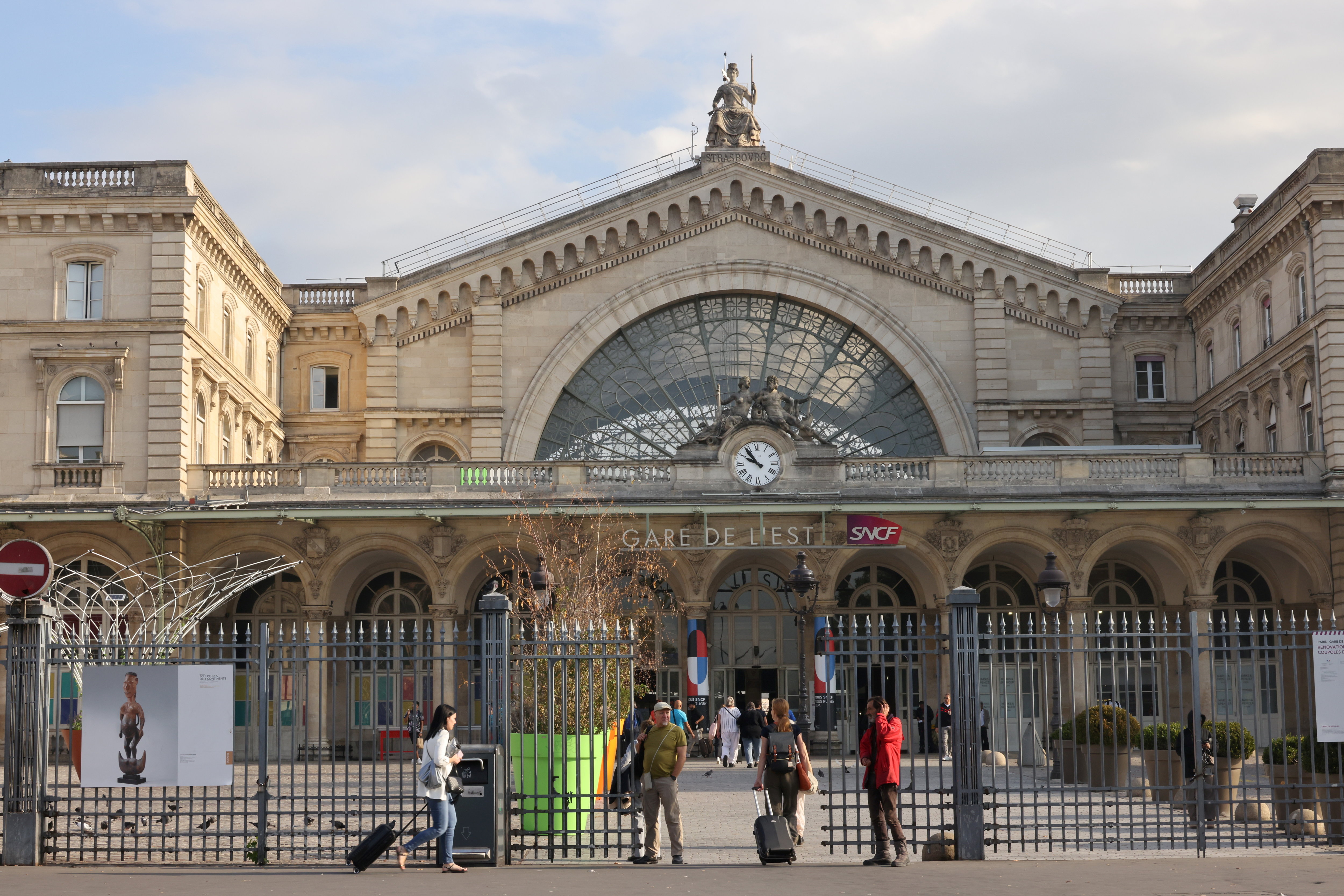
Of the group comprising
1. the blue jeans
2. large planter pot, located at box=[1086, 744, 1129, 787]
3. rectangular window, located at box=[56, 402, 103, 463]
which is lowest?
large planter pot, located at box=[1086, 744, 1129, 787]

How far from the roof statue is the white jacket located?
31.4 meters

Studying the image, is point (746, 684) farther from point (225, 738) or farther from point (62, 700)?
point (225, 738)

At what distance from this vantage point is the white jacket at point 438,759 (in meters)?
15.0

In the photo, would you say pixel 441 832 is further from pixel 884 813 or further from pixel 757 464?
pixel 757 464

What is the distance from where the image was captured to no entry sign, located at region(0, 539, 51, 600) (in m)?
15.2

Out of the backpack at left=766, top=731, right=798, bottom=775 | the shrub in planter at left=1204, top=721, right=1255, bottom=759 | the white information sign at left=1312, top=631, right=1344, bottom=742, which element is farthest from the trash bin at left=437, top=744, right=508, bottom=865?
the shrub in planter at left=1204, top=721, right=1255, bottom=759

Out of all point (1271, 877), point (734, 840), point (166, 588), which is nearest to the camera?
point (1271, 877)

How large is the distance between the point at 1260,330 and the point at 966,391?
771 cm

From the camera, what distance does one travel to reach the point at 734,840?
59.5 ft

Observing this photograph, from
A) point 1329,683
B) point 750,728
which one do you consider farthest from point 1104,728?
point 1329,683

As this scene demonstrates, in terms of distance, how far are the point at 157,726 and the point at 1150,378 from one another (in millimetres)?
33556

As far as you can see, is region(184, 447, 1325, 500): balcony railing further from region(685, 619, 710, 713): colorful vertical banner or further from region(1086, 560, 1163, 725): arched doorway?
region(1086, 560, 1163, 725): arched doorway

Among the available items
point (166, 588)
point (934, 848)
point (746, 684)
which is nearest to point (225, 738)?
point (934, 848)

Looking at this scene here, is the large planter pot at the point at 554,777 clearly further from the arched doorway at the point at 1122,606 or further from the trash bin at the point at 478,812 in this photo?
the arched doorway at the point at 1122,606
